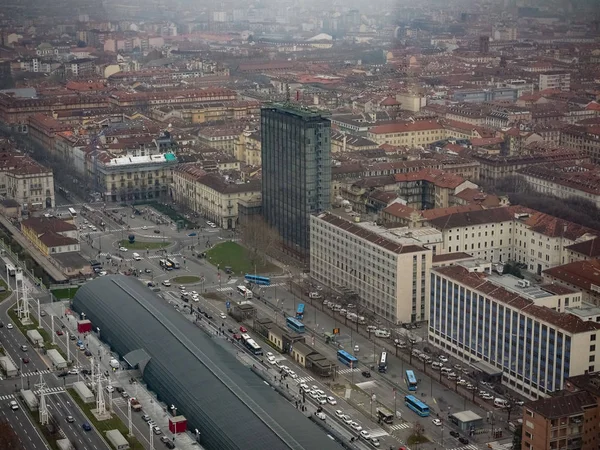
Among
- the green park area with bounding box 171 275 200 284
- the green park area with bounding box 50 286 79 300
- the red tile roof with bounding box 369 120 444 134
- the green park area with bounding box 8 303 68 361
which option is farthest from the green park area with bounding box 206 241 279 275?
the red tile roof with bounding box 369 120 444 134

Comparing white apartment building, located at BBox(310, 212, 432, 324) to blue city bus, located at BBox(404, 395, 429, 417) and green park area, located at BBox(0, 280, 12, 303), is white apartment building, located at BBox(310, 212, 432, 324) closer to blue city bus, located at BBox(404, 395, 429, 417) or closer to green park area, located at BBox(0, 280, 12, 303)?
blue city bus, located at BBox(404, 395, 429, 417)

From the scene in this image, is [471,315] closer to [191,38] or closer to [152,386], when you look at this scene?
[152,386]

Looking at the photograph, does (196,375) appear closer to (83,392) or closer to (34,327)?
(83,392)

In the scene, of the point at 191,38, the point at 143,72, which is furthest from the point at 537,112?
the point at 191,38

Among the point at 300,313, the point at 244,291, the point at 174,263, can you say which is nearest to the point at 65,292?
the point at 174,263

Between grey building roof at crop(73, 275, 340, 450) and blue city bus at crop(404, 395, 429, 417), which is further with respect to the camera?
blue city bus at crop(404, 395, 429, 417)

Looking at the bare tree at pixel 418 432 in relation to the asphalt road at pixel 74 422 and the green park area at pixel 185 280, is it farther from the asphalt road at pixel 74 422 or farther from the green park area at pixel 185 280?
the green park area at pixel 185 280

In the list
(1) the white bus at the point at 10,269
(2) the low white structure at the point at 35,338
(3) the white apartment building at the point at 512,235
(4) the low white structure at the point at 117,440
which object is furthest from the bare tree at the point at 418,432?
(1) the white bus at the point at 10,269
